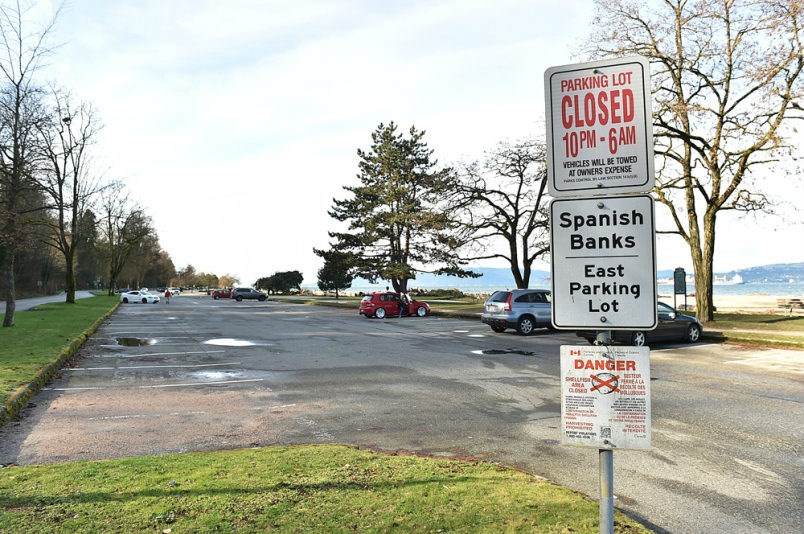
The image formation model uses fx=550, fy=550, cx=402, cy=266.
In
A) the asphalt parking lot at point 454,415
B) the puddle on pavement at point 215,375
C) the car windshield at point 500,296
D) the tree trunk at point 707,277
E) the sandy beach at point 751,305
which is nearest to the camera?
the asphalt parking lot at point 454,415

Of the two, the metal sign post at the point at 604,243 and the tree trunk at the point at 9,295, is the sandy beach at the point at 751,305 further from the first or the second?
the tree trunk at the point at 9,295

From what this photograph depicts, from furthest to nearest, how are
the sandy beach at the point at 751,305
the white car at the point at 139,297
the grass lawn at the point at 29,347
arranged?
the white car at the point at 139,297, the sandy beach at the point at 751,305, the grass lawn at the point at 29,347

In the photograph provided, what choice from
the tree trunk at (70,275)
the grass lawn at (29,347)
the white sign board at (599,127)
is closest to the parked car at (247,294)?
the tree trunk at (70,275)

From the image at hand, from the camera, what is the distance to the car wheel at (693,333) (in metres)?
17.5

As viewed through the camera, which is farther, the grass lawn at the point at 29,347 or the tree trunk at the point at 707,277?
the tree trunk at the point at 707,277

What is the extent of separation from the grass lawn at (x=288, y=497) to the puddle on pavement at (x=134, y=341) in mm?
13314

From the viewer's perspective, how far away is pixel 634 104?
2.64 m

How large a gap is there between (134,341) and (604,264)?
18987 millimetres

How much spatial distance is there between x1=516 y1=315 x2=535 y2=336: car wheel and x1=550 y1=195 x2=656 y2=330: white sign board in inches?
742

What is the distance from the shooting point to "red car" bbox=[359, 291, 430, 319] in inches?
1286

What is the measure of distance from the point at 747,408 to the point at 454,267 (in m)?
42.3

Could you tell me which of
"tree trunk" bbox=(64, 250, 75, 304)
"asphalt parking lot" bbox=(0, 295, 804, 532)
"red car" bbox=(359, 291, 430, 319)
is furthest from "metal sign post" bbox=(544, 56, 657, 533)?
"tree trunk" bbox=(64, 250, 75, 304)

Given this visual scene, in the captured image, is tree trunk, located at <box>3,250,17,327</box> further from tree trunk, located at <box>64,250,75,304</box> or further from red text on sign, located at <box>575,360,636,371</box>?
red text on sign, located at <box>575,360,636,371</box>

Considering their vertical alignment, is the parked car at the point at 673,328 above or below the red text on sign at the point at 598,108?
below
